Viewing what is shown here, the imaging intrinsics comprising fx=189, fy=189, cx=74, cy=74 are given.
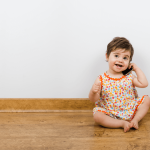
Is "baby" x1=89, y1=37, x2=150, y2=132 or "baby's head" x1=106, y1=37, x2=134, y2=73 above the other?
"baby's head" x1=106, y1=37, x2=134, y2=73

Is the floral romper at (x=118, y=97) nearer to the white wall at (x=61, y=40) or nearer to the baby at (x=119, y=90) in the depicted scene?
the baby at (x=119, y=90)

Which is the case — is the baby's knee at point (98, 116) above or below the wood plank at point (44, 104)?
above

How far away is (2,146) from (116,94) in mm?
662

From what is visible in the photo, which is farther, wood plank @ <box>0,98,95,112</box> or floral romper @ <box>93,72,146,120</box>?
wood plank @ <box>0,98,95,112</box>

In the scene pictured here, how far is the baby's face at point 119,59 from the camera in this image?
1.06 metres

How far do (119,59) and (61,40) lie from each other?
411mm

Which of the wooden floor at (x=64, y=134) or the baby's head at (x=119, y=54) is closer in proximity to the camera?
the wooden floor at (x=64, y=134)

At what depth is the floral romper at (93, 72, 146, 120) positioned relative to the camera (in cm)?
111

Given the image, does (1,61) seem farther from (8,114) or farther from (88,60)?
(88,60)

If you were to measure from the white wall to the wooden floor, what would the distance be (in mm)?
222

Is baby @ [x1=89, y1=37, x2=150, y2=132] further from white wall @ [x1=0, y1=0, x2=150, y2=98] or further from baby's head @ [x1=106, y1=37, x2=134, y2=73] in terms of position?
white wall @ [x1=0, y1=0, x2=150, y2=98]

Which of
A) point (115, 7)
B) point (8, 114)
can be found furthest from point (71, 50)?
point (8, 114)

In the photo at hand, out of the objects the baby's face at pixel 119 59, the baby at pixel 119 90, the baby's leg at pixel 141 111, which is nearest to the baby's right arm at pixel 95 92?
the baby at pixel 119 90

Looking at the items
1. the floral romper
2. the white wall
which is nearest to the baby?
the floral romper
